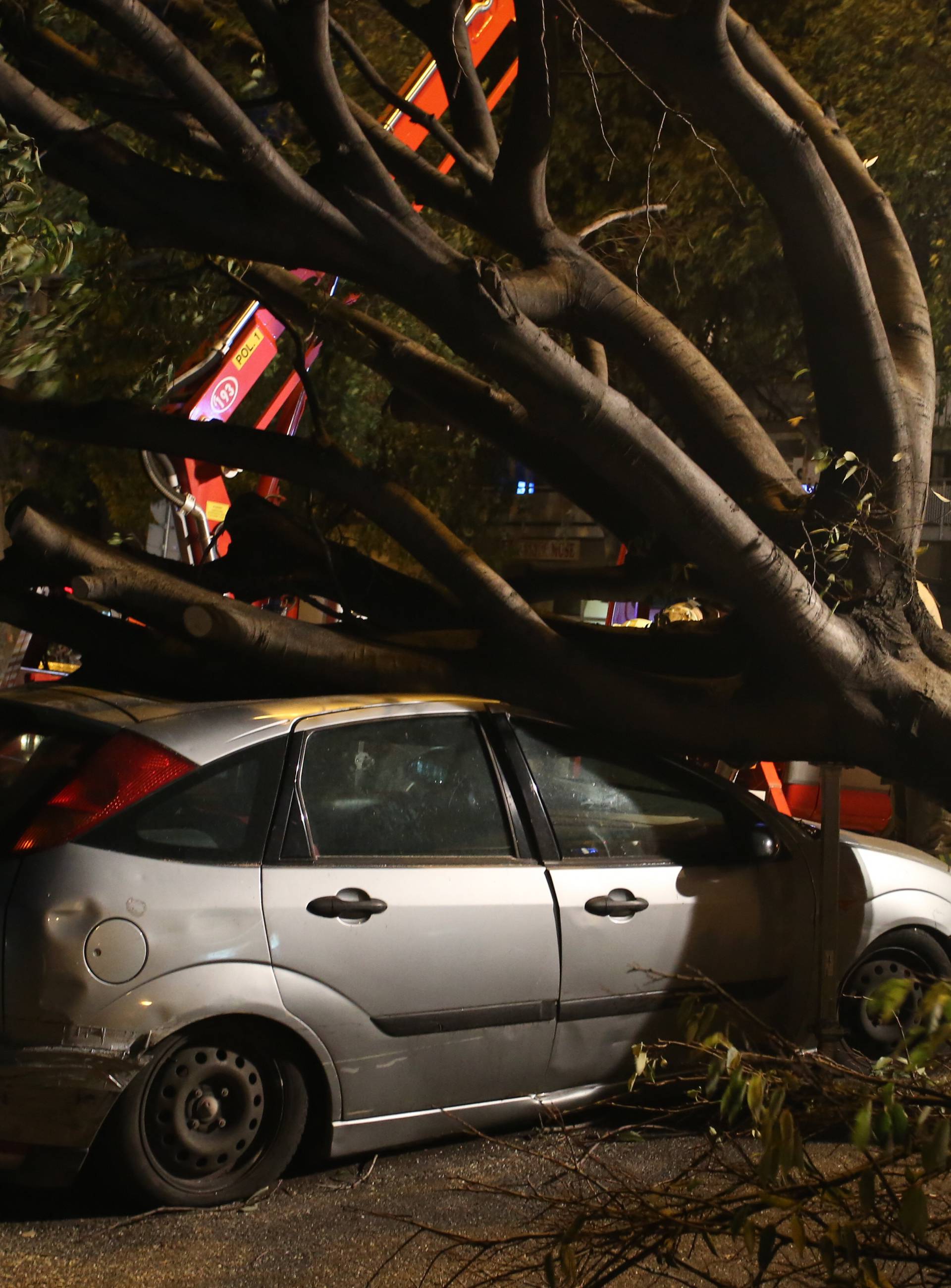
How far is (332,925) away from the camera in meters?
4.18

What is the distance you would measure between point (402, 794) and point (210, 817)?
672 mm

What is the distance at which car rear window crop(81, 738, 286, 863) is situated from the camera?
400cm

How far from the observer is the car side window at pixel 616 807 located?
4.84 meters

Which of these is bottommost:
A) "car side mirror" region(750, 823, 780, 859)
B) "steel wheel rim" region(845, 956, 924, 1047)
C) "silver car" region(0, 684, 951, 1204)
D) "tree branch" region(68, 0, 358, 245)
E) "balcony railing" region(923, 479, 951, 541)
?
"silver car" region(0, 684, 951, 1204)

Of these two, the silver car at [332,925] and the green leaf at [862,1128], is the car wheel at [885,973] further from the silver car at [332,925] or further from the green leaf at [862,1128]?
the green leaf at [862,1128]

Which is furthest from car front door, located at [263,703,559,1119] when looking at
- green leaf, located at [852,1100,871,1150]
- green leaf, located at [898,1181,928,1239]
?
green leaf, located at [898,1181,928,1239]

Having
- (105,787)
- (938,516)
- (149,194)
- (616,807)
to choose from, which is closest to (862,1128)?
(105,787)

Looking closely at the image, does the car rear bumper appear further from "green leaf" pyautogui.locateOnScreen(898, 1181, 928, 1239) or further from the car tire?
"green leaf" pyautogui.locateOnScreen(898, 1181, 928, 1239)

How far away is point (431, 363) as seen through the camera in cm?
614

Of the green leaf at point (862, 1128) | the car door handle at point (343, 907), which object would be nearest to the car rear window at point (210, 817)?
the car door handle at point (343, 907)

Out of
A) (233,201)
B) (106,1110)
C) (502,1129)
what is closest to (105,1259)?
(106,1110)

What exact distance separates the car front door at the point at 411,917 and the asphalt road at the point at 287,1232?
0.82 ft

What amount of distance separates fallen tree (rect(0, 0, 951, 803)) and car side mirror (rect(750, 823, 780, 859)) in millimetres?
609

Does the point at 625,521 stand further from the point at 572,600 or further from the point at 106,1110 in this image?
the point at 106,1110
